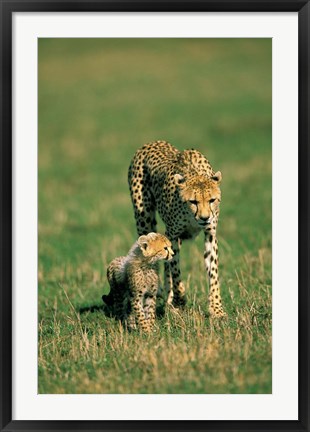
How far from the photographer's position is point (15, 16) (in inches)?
216

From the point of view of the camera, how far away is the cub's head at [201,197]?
254 inches

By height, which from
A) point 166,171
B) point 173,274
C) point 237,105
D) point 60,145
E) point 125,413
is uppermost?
point 237,105

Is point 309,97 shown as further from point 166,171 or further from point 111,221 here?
point 111,221

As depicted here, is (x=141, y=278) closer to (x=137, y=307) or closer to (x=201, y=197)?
(x=137, y=307)

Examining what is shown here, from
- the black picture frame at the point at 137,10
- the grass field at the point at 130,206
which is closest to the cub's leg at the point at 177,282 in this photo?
the grass field at the point at 130,206

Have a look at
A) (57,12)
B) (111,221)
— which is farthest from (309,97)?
(111,221)

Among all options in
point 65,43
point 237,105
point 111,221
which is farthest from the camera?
point 65,43

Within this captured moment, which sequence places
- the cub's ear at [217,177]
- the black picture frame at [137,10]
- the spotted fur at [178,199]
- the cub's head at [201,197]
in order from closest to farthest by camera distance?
the black picture frame at [137,10] < the cub's head at [201,197] < the spotted fur at [178,199] < the cub's ear at [217,177]

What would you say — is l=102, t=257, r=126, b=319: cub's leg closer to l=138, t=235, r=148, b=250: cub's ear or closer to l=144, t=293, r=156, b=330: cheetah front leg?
l=144, t=293, r=156, b=330: cheetah front leg

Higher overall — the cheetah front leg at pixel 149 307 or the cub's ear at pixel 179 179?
the cub's ear at pixel 179 179

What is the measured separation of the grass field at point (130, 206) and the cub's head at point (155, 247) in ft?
1.56

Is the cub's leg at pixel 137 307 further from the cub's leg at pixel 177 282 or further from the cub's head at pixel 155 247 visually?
the cub's leg at pixel 177 282

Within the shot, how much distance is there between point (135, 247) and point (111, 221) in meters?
6.11

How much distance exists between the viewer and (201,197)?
6512mm
